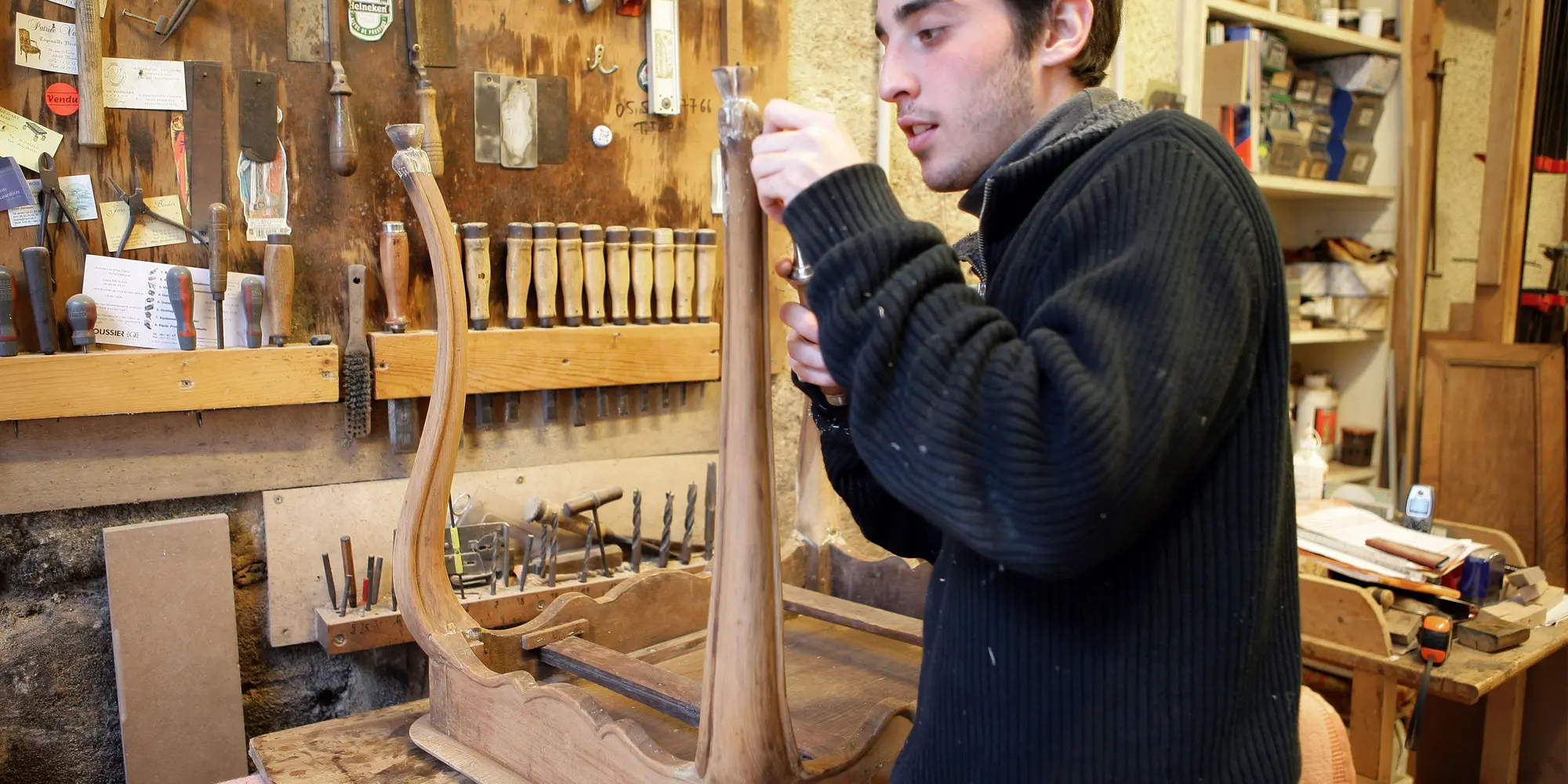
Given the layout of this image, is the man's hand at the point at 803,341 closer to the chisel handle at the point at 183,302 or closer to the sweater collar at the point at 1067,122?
the sweater collar at the point at 1067,122

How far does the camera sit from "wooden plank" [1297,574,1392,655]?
1732mm

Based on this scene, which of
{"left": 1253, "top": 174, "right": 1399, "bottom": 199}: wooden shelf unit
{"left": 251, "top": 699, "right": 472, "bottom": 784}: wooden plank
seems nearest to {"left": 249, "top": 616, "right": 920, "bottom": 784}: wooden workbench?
{"left": 251, "top": 699, "right": 472, "bottom": 784}: wooden plank

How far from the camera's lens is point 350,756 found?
130 centimetres

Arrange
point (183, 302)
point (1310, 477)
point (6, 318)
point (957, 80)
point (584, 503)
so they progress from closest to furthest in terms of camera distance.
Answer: point (957, 80) → point (6, 318) → point (183, 302) → point (584, 503) → point (1310, 477)

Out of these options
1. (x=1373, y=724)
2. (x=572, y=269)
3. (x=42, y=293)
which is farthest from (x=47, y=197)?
(x=1373, y=724)

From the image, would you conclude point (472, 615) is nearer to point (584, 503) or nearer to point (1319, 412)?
point (584, 503)

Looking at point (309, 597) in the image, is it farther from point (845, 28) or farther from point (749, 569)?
point (845, 28)

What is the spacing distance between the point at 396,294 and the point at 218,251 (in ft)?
0.87

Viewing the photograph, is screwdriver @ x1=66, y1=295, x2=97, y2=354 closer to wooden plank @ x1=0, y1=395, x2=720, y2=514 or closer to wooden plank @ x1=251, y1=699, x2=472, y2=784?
wooden plank @ x1=0, y1=395, x2=720, y2=514

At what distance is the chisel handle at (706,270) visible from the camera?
83.0 inches

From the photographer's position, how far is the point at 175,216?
1651mm

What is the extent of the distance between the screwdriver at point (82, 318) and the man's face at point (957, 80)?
1.24m

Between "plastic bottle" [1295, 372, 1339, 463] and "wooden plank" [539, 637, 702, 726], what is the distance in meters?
2.72

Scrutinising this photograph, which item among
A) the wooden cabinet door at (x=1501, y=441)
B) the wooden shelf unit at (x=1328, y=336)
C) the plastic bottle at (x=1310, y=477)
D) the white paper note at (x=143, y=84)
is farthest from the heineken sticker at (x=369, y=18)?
the wooden cabinet door at (x=1501, y=441)
